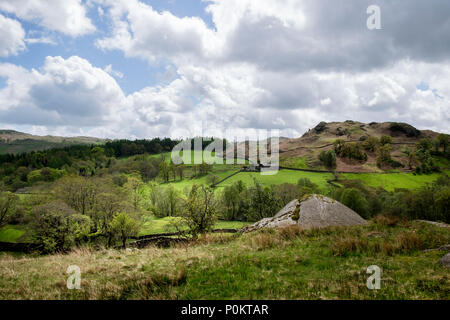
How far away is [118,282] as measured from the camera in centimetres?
751

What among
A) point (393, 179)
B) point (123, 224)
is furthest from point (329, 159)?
point (123, 224)

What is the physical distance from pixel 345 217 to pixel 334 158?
12513cm

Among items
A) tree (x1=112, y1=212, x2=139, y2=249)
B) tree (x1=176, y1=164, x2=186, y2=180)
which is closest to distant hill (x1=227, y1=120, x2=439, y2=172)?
tree (x1=176, y1=164, x2=186, y2=180)

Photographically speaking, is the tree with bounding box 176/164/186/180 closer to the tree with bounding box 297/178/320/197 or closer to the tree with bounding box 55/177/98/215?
the tree with bounding box 297/178/320/197

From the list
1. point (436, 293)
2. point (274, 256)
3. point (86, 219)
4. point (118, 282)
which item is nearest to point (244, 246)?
point (274, 256)

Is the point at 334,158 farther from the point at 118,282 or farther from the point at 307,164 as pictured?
the point at 118,282

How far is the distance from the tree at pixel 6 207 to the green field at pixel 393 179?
127 m

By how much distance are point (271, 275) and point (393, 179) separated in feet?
422

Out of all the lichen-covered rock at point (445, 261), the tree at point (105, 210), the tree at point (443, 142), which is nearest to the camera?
the lichen-covered rock at point (445, 261)

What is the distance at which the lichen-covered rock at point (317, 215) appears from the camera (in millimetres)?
17000

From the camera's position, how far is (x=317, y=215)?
17.5 m

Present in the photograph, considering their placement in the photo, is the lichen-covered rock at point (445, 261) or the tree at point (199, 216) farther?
the tree at point (199, 216)

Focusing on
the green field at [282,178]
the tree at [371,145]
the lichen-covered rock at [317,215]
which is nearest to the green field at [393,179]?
the green field at [282,178]

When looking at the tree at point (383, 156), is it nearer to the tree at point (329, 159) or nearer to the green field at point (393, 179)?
the green field at point (393, 179)
